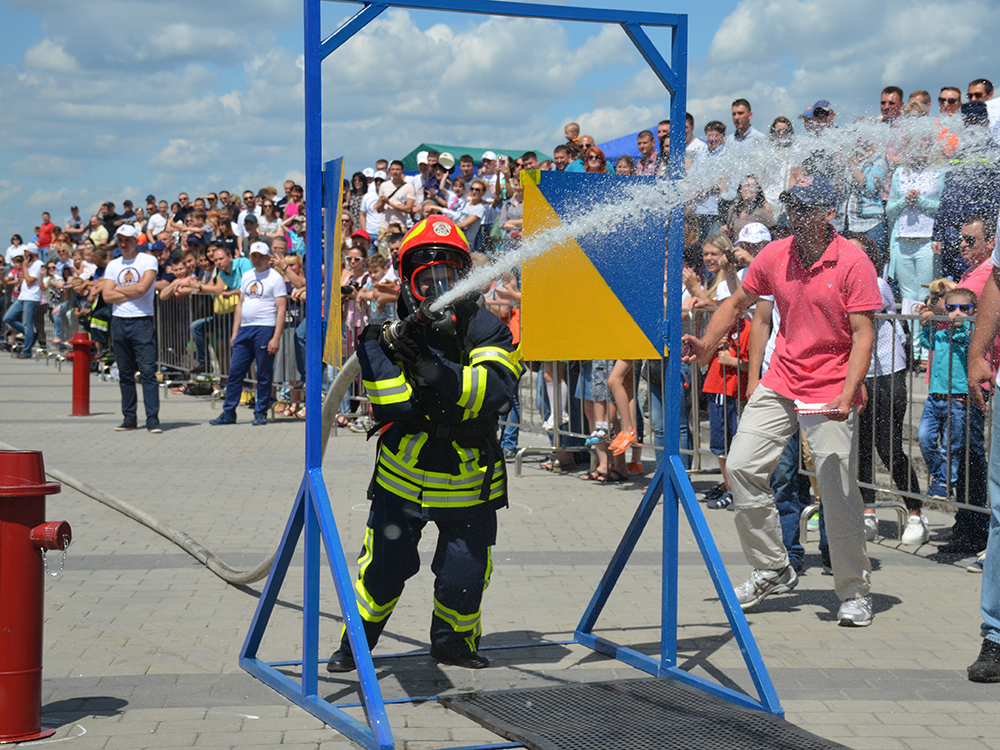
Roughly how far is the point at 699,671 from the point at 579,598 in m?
1.25

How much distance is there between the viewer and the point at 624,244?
4.49 metres

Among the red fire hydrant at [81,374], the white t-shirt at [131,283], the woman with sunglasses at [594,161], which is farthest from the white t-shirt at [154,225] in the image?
the woman with sunglasses at [594,161]

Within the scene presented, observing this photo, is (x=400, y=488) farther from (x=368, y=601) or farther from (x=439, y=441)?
(x=368, y=601)

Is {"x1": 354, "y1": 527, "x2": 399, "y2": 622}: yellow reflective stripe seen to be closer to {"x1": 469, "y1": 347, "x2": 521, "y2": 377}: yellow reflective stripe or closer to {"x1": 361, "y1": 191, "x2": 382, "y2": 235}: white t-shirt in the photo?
{"x1": 469, "y1": 347, "x2": 521, "y2": 377}: yellow reflective stripe

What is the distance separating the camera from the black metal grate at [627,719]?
3908 mm

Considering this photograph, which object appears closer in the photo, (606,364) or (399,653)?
(399,653)

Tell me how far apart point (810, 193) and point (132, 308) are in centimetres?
867

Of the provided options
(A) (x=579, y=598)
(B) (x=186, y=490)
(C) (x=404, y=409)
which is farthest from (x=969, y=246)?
(B) (x=186, y=490)

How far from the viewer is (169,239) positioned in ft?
65.6

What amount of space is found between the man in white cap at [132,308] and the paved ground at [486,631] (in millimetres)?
3137

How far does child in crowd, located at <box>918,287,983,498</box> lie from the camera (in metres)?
7.15

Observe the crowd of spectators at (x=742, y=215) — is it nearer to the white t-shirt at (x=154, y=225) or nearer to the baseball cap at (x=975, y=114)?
the baseball cap at (x=975, y=114)

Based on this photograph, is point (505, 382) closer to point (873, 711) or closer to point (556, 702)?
point (556, 702)

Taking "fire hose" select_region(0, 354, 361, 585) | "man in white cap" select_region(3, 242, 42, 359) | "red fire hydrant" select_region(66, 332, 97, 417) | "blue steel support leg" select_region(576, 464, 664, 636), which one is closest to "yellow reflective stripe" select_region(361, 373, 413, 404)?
"fire hose" select_region(0, 354, 361, 585)
